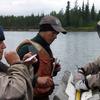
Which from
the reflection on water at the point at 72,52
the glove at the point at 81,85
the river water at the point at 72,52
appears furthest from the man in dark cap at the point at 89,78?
the reflection on water at the point at 72,52

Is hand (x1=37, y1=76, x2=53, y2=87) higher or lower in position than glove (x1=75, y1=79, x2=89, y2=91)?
higher

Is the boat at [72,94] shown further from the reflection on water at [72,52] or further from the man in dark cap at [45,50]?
the reflection on water at [72,52]

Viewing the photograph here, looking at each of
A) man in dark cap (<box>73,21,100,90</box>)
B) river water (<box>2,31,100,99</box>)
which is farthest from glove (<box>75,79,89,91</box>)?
river water (<box>2,31,100,99</box>)

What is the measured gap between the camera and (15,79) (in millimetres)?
2832

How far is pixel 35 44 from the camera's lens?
15.0ft

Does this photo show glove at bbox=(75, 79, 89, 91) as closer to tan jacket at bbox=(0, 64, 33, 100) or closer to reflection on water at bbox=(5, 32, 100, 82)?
tan jacket at bbox=(0, 64, 33, 100)

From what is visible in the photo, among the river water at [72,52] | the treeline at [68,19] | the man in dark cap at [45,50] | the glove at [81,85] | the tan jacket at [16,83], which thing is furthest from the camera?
the treeline at [68,19]

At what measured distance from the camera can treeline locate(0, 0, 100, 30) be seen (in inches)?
3356

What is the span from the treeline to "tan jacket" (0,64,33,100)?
80057 millimetres

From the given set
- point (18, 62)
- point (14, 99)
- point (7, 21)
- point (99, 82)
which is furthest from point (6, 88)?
point (7, 21)

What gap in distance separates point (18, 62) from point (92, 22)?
3545 inches

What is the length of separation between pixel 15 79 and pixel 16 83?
1.5 inches

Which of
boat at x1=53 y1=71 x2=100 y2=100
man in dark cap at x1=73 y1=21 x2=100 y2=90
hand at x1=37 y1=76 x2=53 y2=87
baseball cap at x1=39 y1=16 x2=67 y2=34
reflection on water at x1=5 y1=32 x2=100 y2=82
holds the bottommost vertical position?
reflection on water at x1=5 y1=32 x2=100 y2=82

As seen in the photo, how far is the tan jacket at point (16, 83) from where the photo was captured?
9.13 ft
